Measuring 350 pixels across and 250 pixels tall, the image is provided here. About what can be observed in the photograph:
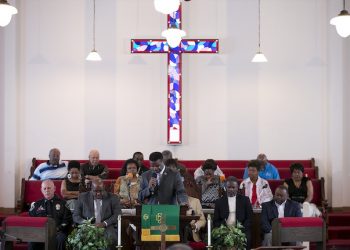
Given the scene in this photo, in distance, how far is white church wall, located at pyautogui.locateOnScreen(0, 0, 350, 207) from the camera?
10680mm

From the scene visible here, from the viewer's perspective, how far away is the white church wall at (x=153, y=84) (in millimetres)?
10680

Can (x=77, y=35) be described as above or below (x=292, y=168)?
above

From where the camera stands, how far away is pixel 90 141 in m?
10.8

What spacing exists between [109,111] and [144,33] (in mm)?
1486

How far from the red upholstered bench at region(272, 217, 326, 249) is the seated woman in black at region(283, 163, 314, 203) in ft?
7.10

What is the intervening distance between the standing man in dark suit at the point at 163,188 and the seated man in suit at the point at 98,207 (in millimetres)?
330

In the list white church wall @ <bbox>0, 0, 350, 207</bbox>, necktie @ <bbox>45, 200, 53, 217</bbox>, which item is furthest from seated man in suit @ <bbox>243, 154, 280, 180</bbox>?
necktie @ <bbox>45, 200, 53, 217</bbox>

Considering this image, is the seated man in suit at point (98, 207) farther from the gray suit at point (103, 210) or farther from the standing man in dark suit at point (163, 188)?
the standing man in dark suit at point (163, 188)

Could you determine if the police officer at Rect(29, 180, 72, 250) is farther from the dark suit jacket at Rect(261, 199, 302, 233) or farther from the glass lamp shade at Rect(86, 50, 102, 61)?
the glass lamp shade at Rect(86, 50, 102, 61)

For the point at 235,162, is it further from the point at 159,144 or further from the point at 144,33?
the point at 144,33

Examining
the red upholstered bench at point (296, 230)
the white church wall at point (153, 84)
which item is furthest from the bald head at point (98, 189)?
the white church wall at point (153, 84)

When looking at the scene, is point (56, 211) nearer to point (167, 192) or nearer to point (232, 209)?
point (167, 192)

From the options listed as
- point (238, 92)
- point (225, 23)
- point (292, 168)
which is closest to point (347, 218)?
point (292, 168)

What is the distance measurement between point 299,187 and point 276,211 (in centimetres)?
158
